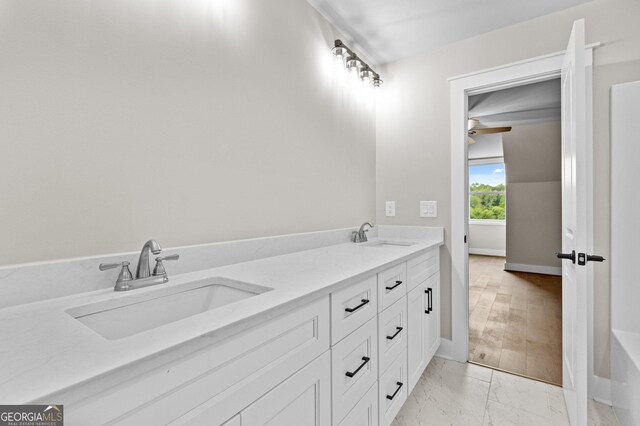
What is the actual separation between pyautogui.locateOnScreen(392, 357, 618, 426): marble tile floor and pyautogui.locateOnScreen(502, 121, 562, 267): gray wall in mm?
3767

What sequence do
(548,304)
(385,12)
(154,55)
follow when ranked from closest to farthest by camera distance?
(154,55)
(385,12)
(548,304)

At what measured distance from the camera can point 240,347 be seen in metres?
0.68

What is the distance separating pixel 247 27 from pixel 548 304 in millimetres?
4035

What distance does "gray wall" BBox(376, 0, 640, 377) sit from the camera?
5.69 ft

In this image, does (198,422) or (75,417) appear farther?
(198,422)

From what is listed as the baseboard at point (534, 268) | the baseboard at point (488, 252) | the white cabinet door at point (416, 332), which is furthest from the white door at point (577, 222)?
the baseboard at point (488, 252)

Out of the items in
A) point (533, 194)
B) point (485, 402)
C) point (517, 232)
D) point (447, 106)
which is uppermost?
point (447, 106)

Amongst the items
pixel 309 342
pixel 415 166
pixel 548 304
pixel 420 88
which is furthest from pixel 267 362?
pixel 548 304

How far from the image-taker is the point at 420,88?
7.89 ft

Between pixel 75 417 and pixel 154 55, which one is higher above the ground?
pixel 154 55

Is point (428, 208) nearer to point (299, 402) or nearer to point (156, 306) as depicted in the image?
point (299, 402)

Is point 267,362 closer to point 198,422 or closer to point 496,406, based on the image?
point 198,422

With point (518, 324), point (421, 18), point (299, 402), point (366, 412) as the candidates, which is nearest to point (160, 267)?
point (299, 402)

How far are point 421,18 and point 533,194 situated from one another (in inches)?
167
